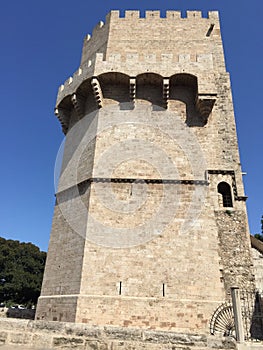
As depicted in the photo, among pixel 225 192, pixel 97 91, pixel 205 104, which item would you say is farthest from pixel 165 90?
pixel 225 192

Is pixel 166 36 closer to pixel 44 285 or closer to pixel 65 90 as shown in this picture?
pixel 65 90

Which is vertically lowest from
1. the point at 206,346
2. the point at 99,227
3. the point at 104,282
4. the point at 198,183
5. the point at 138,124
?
the point at 206,346

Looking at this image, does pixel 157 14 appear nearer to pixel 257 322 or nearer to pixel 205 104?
pixel 205 104

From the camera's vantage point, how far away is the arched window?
990 centimetres

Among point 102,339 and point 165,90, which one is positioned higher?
point 165,90

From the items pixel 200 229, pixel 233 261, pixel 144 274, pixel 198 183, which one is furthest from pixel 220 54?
pixel 144 274

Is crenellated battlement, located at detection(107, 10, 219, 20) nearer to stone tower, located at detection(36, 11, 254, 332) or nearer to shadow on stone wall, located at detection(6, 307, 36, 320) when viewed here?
stone tower, located at detection(36, 11, 254, 332)

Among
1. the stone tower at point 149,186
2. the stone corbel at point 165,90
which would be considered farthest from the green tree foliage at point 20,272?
the stone corbel at point 165,90

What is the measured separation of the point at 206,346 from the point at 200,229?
19.0ft

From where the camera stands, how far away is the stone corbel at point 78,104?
11414 mm

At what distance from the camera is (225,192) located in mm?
10047

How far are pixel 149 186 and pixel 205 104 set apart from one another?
149 inches

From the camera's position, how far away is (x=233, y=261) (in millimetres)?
8773

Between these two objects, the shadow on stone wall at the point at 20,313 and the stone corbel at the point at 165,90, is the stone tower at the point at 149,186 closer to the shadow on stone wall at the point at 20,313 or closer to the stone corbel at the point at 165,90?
the stone corbel at the point at 165,90
